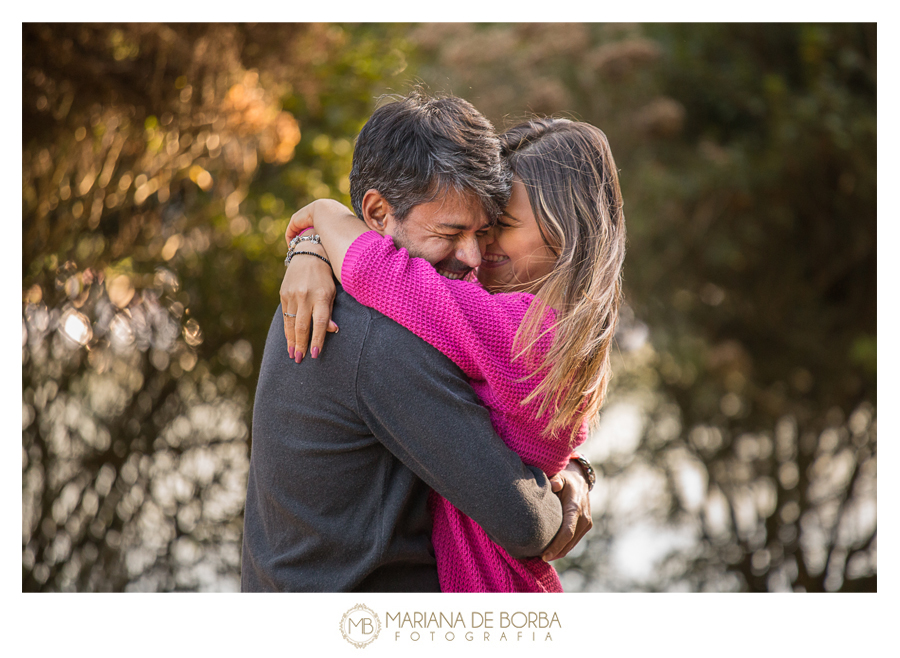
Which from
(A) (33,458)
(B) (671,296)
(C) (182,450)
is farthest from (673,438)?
(A) (33,458)

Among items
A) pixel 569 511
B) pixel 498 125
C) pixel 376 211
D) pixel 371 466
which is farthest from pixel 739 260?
pixel 371 466

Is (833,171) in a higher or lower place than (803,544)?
higher

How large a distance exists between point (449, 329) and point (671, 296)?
3147mm

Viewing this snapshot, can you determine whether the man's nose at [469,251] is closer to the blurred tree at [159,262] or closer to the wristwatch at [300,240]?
the wristwatch at [300,240]

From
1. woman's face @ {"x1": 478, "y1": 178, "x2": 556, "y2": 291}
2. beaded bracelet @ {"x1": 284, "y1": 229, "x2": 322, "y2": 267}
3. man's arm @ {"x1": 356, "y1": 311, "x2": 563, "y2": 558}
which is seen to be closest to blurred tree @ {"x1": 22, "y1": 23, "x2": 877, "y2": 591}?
beaded bracelet @ {"x1": 284, "y1": 229, "x2": 322, "y2": 267}

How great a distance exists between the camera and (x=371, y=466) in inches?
48.5

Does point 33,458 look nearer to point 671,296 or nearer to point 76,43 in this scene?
point 76,43

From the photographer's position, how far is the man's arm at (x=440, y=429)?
1132 mm

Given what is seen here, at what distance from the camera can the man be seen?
44.9 inches

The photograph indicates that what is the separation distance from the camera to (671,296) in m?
4.06
